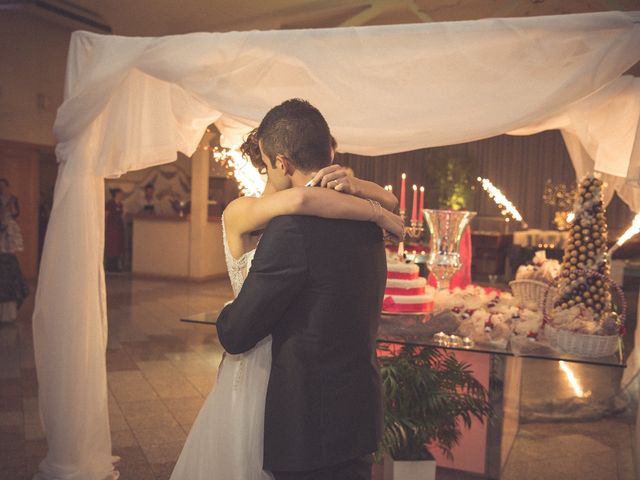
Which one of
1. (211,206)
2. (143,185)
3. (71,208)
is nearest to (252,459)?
(71,208)

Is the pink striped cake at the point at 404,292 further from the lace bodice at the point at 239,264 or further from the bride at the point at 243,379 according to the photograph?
the lace bodice at the point at 239,264

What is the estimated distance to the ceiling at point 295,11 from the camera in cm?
763

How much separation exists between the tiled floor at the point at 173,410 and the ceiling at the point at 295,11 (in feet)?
13.1

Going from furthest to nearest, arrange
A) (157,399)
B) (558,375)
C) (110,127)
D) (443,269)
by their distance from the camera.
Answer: (558,375) → (157,399) → (443,269) → (110,127)

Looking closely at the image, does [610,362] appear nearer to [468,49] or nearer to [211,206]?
[468,49]

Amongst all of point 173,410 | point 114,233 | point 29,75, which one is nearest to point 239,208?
point 173,410

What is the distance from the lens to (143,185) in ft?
44.8

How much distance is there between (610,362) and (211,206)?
10245mm

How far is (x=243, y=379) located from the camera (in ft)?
5.71

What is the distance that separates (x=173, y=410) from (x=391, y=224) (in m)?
3.08

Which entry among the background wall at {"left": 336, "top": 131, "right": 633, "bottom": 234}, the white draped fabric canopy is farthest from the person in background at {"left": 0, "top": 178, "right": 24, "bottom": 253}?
the background wall at {"left": 336, "top": 131, "right": 633, "bottom": 234}

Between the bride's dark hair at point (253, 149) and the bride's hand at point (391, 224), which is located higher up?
the bride's dark hair at point (253, 149)

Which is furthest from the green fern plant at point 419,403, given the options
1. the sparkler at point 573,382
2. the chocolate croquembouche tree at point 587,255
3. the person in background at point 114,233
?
the person in background at point 114,233

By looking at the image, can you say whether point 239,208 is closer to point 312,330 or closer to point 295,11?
point 312,330
